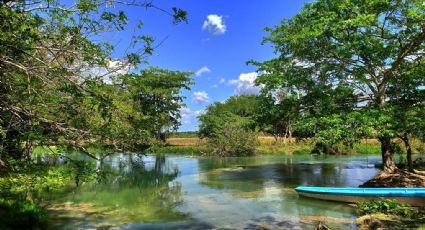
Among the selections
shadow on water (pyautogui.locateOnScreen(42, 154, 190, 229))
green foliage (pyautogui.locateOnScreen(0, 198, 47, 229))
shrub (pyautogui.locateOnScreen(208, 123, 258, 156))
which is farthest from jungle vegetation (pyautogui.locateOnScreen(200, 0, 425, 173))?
shrub (pyautogui.locateOnScreen(208, 123, 258, 156))

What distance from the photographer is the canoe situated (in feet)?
47.1

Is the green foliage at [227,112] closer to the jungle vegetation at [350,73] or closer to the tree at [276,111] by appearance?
the tree at [276,111]

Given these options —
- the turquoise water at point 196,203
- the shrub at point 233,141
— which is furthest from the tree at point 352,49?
the shrub at point 233,141

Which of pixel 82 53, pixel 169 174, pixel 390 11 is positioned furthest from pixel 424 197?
pixel 169 174

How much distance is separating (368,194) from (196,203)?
22.4ft

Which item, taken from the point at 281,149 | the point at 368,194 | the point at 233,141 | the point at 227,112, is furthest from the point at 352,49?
the point at 227,112

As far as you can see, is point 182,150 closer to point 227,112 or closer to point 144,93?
point 227,112

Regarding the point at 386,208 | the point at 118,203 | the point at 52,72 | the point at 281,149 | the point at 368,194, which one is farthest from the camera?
the point at 281,149

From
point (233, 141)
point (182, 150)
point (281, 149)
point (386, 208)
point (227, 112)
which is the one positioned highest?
point (227, 112)

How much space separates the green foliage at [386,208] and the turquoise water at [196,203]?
0.48m

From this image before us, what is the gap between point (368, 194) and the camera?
15.3m

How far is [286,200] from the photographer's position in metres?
18.0

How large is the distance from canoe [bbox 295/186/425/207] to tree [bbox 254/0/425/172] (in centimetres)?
271

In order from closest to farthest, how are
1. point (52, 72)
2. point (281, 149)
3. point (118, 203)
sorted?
point (52, 72), point (118, 203), point (281, 149)
